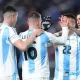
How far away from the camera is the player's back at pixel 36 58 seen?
552cm

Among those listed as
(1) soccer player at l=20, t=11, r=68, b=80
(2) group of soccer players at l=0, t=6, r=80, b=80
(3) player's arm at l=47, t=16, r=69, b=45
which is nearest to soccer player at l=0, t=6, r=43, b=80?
(2) group of soccer players at l=0, t=6, r=80, b=80

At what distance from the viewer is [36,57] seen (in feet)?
18.1

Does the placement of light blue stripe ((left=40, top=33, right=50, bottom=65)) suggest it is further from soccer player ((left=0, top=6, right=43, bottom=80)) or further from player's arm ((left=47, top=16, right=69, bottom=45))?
soccer player ((left=0, top=6, right=43, bottom=80))

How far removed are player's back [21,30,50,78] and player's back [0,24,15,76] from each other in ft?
1.21

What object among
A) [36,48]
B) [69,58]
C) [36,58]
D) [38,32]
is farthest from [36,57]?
[69,58]

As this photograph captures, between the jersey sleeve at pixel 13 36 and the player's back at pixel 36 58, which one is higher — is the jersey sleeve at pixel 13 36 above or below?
above

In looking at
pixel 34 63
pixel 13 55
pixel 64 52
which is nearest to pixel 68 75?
pixel 64 52

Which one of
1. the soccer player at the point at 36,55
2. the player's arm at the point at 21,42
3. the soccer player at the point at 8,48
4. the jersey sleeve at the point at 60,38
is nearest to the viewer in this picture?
the player's arm at the point at 21,42

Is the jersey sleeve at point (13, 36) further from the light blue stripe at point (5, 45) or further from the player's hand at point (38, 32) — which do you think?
the player's hand at point (38, 32)

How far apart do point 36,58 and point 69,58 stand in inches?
32.3

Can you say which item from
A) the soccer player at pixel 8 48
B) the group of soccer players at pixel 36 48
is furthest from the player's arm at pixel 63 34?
the soccer player at pixel 8 48

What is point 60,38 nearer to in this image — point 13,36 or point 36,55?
point 36,55

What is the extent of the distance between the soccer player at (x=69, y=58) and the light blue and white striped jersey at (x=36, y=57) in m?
0.63

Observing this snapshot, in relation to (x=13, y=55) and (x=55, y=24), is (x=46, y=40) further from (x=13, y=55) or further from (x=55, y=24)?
(x=55, y=24)
